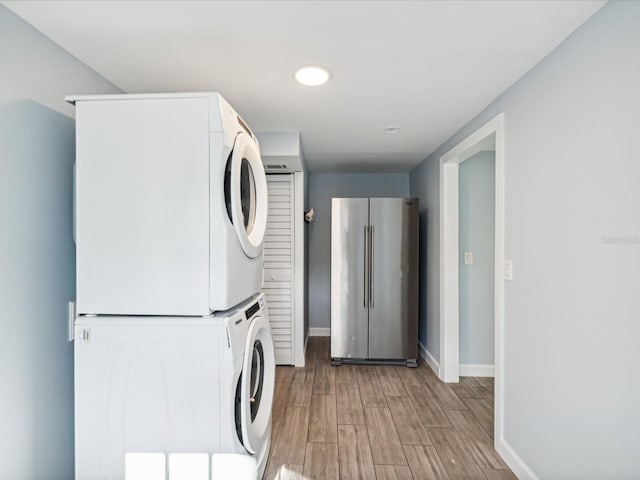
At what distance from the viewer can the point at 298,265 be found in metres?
3.44

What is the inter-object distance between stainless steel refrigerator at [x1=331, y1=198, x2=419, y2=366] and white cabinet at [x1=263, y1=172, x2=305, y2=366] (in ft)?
1.48

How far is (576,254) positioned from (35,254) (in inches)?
88.5

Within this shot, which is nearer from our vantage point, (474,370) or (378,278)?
(474,370)

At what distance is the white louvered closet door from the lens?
3473 millimetres

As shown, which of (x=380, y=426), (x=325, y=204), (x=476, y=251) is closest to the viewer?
(x=380, y=426)

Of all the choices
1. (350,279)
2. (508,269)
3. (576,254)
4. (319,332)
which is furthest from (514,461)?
(319,332)

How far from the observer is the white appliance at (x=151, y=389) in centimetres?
133

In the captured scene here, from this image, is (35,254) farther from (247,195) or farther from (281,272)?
(281,272)

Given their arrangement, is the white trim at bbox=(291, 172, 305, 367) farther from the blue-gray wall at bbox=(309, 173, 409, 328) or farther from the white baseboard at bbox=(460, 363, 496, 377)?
the white baseboard at bbox=(460, 363, 496, 377)

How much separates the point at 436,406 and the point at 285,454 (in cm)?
130

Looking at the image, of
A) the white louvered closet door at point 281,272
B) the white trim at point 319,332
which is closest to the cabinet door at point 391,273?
the white louvered closet door at point 281,272

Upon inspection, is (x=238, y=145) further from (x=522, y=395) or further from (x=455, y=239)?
(x=455, y=239)

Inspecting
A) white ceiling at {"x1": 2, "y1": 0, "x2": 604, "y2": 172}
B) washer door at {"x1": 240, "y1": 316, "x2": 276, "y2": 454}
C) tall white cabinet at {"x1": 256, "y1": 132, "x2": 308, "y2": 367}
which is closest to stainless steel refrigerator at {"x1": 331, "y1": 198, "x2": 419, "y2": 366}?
tall white cabinet at {"x1": 256, "y1": 132, "x2": 308, "y2": 367}

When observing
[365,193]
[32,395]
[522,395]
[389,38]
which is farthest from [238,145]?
[365,193]
